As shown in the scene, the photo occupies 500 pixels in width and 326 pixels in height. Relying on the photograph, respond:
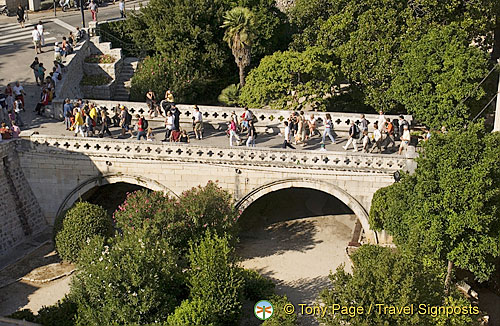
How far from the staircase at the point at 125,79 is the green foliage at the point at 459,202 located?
19232 mm

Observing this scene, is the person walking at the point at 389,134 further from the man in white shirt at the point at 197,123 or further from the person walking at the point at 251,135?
the man in white shirt at the point at 197,123

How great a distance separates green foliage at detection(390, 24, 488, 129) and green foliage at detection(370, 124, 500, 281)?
24.1 feet

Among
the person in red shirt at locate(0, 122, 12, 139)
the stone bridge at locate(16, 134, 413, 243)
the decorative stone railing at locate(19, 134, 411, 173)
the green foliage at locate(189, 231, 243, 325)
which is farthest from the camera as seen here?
the person in red shirt at locate(0, 122, 12, 139)

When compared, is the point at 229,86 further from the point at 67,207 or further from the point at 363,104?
the point at 67,207

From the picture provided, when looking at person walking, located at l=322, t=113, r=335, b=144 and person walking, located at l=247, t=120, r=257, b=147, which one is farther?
person walking, located at l=322, t=113, r=335, b=144

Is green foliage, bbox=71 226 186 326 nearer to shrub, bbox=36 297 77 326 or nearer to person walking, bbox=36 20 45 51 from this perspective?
shrub, bbox=36 297 77 326

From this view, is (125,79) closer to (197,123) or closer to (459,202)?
(197,123)

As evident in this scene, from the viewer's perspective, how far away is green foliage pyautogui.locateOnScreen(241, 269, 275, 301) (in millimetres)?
26062

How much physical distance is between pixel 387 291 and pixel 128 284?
830 cm

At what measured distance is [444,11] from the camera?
1416 inches

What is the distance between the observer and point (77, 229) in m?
28.4

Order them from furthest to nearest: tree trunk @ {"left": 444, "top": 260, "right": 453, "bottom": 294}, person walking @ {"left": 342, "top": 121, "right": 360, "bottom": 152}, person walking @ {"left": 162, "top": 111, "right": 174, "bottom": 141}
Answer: person walking @ {"left": 162, "top": 111, "right": 174, "bottom": 141}, person walking @ {"left": 342, "top": 121, "right": 360, "bottom": 152}, tree trunk @ {"left": 444, "top": 260, "right": 453, "bottom": 294}

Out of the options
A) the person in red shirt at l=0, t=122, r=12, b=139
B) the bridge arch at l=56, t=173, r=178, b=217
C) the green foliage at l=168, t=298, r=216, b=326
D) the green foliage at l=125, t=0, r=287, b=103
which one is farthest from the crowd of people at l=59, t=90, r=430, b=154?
the green foliage at l=168, t=298, r=216, b=326

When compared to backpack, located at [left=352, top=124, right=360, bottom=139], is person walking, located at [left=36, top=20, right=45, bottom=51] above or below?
above
